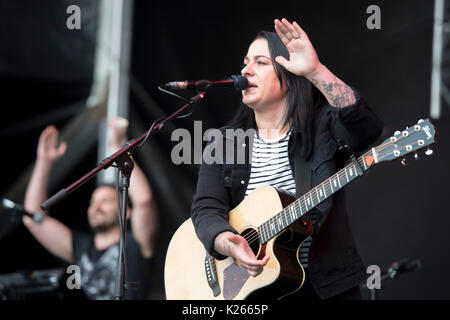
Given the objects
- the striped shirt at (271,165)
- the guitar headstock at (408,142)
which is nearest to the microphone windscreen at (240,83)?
the striped shirt at (271,165)

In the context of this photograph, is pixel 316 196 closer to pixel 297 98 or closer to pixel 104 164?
pixel 297 98

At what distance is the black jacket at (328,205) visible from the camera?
2.08 meters

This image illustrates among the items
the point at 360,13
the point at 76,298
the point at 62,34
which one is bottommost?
the point at 76,298

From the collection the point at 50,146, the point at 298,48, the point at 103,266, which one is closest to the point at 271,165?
the point at 298,48

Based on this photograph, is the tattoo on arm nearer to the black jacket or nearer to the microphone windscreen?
the black jacket

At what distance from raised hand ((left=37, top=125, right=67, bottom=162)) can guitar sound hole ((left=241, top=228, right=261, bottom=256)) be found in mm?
2541

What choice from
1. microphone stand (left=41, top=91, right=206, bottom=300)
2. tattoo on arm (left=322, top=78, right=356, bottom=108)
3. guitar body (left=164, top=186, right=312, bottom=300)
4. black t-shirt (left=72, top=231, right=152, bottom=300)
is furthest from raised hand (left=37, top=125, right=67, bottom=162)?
tattoo on arm (left=322, top=78, right=356, bottom=108)

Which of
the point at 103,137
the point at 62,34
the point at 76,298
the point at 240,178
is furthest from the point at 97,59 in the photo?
the point at 240,178

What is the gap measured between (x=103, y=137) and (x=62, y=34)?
3.02 ft

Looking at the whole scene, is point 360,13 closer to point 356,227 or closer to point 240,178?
point 356,227

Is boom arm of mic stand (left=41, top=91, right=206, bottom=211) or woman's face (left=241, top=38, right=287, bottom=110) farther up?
woman's face (left=241, top=38, right=287, bottom=110)

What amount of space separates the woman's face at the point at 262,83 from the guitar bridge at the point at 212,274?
0.76m

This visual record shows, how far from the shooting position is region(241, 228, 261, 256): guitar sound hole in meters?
2.40
